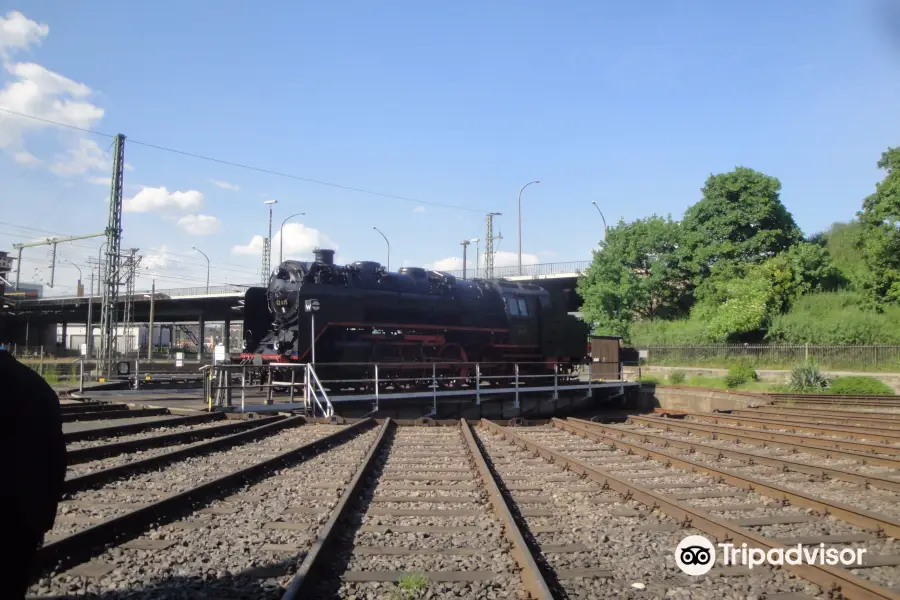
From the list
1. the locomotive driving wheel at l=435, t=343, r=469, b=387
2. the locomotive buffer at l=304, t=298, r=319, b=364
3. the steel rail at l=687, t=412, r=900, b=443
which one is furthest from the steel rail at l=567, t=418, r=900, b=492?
the locomotive driving wheel at l=435, t=343, r=469, b=387

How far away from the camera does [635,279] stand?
40.8m

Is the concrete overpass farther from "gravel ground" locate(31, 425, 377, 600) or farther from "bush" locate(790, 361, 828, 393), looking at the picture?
"gravel ground" locate(31, 425, 377, 600)

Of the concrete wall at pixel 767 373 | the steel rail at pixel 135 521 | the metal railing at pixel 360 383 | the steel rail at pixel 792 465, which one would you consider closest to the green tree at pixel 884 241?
the concrete wall at pixel 767 373

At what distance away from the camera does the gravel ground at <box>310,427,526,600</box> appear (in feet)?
13.7

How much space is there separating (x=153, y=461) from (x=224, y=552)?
12.8 feet

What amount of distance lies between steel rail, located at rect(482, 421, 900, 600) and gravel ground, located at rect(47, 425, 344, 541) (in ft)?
15.0

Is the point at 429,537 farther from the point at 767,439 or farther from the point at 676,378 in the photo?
the point at 676,378

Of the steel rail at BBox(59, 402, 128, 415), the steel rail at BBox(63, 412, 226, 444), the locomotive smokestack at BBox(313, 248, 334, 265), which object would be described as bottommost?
the steel rail at BBox(63, 412, 226, 444)

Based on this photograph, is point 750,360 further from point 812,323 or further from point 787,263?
point 787,263

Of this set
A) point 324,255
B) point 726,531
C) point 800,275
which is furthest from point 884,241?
point 726,531

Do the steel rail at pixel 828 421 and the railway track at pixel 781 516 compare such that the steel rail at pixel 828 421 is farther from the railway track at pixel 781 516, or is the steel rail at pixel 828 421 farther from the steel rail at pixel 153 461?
the steel rail at pixel 153 461

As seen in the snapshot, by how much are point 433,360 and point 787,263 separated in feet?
85.8

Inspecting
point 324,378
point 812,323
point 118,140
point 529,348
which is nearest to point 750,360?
point 812,323

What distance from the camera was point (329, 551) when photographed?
4785 mm
